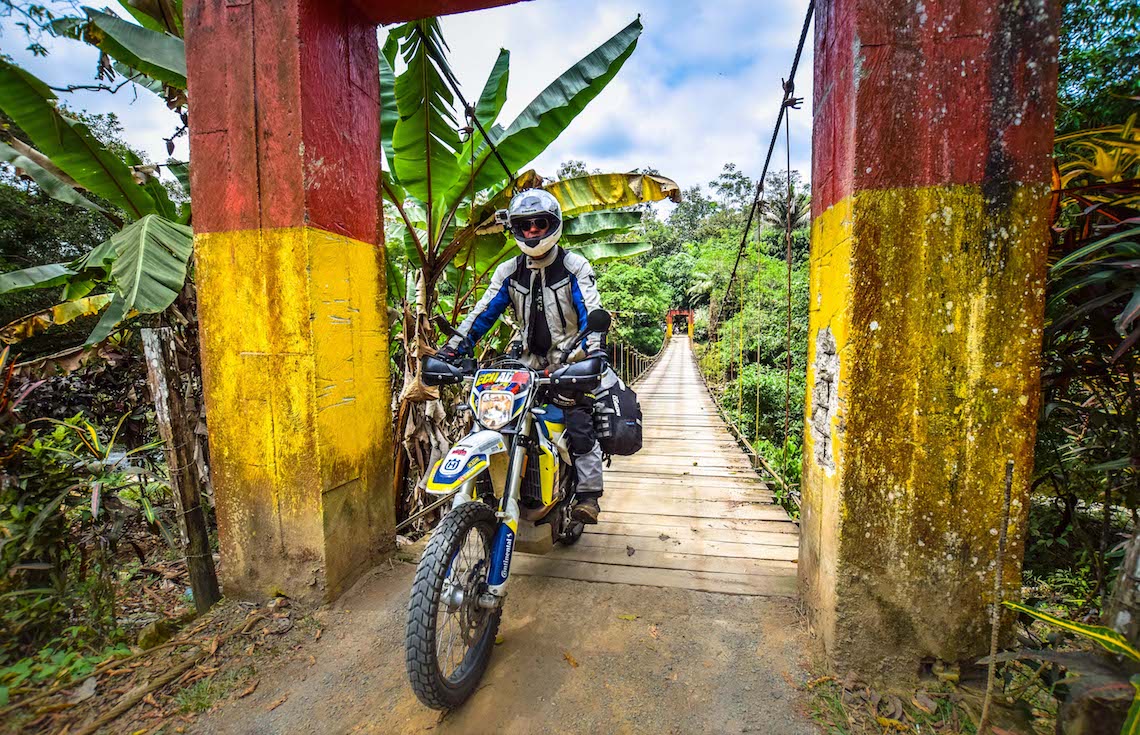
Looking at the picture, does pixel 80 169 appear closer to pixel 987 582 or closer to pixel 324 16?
pixel 324 16

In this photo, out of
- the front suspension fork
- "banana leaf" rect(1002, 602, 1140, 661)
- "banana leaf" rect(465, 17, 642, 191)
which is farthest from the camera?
"banana leaf" rect(465, 17, 642, 191)

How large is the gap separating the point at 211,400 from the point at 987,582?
257 cm

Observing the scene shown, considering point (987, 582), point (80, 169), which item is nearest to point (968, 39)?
point (987, 582)

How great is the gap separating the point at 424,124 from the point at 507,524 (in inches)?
93.4

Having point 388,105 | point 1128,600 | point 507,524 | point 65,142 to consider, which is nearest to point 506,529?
point 507,524

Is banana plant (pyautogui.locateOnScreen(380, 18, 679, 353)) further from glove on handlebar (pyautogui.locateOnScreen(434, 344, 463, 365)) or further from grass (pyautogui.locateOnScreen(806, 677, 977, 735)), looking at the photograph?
grass (pyautogui.locateOnScreen(806, 677, 977, 735))

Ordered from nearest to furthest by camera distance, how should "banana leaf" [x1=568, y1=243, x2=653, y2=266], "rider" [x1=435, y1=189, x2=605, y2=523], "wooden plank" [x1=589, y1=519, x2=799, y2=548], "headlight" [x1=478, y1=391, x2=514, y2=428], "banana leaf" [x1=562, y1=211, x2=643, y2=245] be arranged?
"headlight" [x1=478, y1=391, x2=514, y2=428], "rider" [x1=435, y1=189, x2=605, y2=523], "wooden plank" [x1=589, y1=519, x2=799, y2=548], "banana leaf" [x1=562, y1=211, x2=643, y2=245], "banana leaf" [x1=568, y1=243, x2=653, y2=266]

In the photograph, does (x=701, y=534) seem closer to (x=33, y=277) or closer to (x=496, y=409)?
(x=496, y=409)

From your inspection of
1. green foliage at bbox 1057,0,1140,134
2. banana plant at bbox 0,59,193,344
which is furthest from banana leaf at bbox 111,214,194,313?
green foliage at bbox 1057,0,1140,134

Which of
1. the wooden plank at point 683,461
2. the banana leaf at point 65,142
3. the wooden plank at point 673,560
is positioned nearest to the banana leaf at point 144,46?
the banana leaf at point 65,142

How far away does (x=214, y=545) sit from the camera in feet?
12.1

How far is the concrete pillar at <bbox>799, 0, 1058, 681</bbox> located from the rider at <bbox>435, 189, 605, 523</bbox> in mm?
1003

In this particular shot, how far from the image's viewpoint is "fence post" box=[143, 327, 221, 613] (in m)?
1.93

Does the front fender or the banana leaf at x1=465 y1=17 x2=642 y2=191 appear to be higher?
the banana leaf at x1=465 y1=17 x2=642 y2=191
